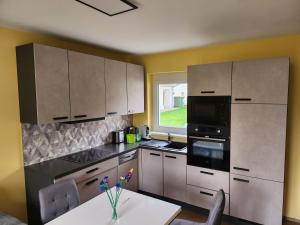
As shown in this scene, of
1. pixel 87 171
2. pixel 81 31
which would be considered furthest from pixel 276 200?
pixel 81 31

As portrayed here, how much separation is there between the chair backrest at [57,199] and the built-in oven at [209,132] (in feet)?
5.16

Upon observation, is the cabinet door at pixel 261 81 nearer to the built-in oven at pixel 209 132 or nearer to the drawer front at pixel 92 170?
the built-in oven at pixel 209 132

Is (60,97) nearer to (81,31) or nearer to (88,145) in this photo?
(81,31)

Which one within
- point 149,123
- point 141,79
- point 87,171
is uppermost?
point 141,79

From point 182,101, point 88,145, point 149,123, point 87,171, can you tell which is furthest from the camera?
point 149,123

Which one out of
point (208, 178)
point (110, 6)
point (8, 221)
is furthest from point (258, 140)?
point (8, 221)

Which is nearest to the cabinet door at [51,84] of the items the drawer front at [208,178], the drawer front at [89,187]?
the drawer front at [89,187]

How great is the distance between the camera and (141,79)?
12.1ft

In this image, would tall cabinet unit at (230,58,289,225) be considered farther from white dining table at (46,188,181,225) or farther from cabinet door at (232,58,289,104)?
white dining table at (46,188,181,225)

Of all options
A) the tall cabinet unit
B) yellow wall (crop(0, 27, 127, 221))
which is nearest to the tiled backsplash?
yellow wall (crop(0, 27, 127, 221))

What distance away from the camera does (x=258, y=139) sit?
246cm

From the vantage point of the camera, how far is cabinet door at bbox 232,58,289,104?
7.53ft

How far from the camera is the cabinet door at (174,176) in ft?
9.75

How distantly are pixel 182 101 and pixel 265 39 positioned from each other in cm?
150
